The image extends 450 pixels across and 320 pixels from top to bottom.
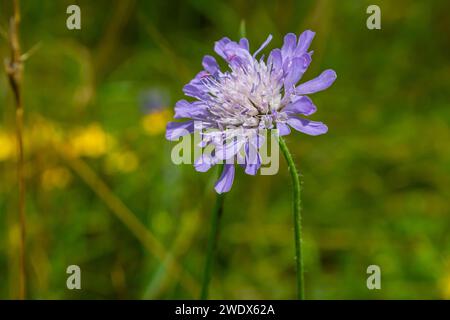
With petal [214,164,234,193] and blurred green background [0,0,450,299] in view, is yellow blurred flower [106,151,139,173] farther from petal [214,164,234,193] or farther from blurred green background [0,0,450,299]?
petal [214,164,234,193]

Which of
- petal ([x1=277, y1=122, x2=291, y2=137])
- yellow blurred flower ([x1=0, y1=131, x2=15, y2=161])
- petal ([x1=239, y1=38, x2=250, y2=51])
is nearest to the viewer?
petal ([x1=277, y1=122, x2=291, y2=137])

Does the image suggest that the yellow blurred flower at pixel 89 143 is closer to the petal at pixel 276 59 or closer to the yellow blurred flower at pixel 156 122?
the yellow blurred flower at pixel 156 122

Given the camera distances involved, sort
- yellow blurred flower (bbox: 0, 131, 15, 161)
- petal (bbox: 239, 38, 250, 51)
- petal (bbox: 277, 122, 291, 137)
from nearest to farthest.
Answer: petal (bbox: 277, 122, 291, 137) < petal (bbox: 239, 38, 250, 51) < yellow blurred flower (bbox: 0, 131, 15, 161)

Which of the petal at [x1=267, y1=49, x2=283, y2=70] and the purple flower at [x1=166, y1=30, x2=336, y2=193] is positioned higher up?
the petal at [x1=267, y1=49, x2=283, y2=70]

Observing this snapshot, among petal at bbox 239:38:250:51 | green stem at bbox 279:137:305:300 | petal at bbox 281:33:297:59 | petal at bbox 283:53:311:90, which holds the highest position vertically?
petal at bbox 239:38:250:51

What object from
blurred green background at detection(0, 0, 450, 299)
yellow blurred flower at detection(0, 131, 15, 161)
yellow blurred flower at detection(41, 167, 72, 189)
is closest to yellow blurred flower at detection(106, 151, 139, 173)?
blurred green background at detection(0, 0, 450, 299)

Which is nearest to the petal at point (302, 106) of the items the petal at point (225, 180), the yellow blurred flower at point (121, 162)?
the petal at point (225, 180)

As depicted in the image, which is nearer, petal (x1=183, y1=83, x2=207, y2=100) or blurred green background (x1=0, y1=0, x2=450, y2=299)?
petal (x1=183, y1=83, x2=207, y2=100)
